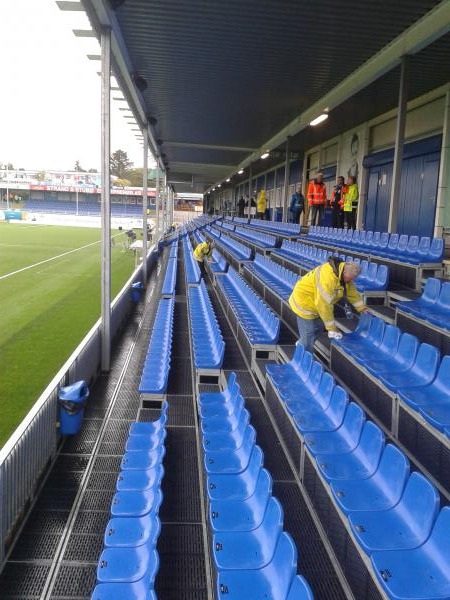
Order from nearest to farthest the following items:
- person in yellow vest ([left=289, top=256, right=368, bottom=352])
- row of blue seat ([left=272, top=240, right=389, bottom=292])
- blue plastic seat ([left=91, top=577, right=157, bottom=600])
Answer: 1. blue plastic seat ([left=91, top=577, right=157, bottom=600])
2. person in yellow vest ([left=289, top=256, right=368, bottom=352])
3. row of blue seat ([left=272, top=240, right=389, bottom=292])

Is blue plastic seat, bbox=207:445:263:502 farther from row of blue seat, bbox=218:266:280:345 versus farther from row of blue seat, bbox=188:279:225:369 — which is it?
row of blue seat, bbox=218:266:280:345

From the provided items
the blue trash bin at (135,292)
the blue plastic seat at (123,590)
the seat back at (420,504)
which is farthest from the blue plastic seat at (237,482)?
the blue trash bin at (135,292)

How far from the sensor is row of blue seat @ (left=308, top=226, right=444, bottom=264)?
21.0ft

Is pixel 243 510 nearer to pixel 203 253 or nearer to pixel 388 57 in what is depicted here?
pixel 388 57

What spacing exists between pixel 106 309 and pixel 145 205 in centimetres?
766

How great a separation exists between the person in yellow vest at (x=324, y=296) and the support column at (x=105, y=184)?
2719 millimetres

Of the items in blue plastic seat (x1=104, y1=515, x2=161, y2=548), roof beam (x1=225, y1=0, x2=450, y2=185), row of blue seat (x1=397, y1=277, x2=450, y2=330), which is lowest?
blue plastic seat (x1=104, y1=515, x2=161, y2=548)

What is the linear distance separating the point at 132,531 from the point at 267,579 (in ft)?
3.05

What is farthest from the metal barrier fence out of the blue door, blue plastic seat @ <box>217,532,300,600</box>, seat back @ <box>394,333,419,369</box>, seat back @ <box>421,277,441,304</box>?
the blue door

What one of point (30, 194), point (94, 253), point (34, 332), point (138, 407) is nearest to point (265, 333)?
point (138, 407)

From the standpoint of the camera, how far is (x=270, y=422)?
4.25 m

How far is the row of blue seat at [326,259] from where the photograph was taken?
598cm

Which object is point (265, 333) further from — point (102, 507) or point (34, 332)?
point (34, 332)

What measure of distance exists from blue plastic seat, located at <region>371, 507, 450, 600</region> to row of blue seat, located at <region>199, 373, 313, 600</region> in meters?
0.36
